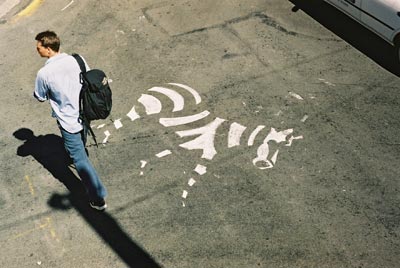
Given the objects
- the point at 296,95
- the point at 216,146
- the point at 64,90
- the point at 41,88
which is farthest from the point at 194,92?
the point at 41,88

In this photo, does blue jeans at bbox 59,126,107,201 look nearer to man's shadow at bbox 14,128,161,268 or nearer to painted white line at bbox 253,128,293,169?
man's shadow at bbox 14,128,161,268

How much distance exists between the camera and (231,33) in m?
8.61

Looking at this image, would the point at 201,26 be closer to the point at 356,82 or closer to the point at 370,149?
the point at 356,82

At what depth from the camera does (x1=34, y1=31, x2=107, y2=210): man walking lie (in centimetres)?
502

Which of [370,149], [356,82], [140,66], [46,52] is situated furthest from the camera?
[140,66]

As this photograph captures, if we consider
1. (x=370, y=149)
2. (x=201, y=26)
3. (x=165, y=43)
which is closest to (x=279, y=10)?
(x=201, y=26)

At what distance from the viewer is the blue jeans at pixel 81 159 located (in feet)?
17.7

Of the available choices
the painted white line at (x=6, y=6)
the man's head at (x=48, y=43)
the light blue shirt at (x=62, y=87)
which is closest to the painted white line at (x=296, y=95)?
the light blue shirt at (x=62, y=87)

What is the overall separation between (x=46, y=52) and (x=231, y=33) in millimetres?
4148

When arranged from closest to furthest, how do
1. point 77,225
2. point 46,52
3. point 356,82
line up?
point 46,52 < point 77,225 < point 356,82

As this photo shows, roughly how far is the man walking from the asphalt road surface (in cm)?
82

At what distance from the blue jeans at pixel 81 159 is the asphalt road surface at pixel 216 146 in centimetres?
39

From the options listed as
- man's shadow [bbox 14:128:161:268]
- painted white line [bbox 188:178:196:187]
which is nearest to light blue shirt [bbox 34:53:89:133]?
man's shadow [bbox 14:128:161:268]

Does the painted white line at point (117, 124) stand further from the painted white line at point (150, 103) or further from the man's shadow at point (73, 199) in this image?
the man's shadow at point (73, 199)
